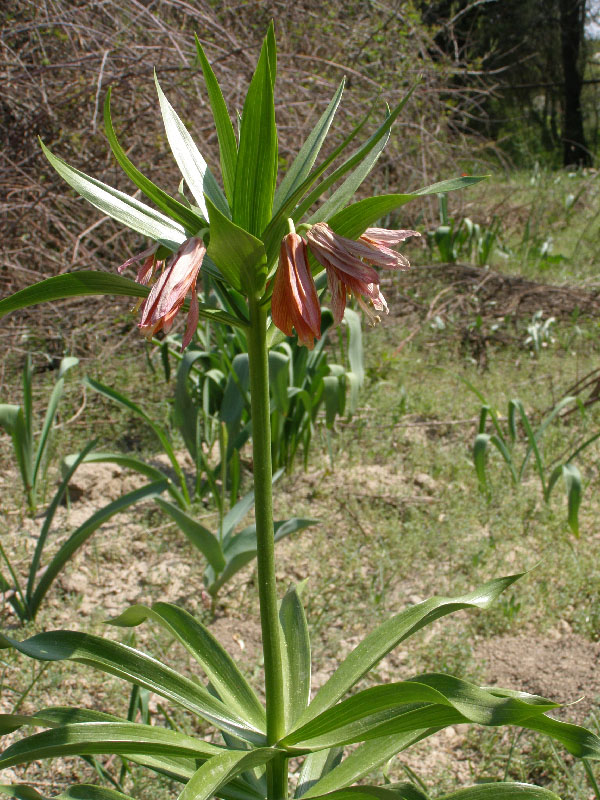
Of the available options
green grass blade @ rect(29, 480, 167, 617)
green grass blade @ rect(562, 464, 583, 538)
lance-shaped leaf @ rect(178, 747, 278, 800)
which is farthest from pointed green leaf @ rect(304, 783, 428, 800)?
green grass blade @ rect(562, 464, 583, 538)

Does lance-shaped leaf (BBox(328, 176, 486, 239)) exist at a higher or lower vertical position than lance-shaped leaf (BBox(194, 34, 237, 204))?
lower

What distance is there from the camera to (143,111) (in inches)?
168

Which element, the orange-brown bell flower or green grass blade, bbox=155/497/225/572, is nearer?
the orange-brown bell flower

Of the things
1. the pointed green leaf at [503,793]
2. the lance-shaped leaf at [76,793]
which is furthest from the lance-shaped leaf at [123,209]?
the pointed green leaf at [503,793]

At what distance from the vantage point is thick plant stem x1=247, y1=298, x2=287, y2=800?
1014mm

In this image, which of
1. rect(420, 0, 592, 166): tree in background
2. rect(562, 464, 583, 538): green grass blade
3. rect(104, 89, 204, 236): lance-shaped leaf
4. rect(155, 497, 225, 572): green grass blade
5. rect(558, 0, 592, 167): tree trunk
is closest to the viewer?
rect(104, 89, 204, 236): lance-shaped leaf

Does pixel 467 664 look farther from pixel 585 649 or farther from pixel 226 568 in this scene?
pixel 226 568

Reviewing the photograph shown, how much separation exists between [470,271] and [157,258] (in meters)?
4.67

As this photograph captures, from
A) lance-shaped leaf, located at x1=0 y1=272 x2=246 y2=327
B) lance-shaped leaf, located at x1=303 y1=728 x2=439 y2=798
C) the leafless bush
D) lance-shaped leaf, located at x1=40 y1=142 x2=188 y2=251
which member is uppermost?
the leafless bush

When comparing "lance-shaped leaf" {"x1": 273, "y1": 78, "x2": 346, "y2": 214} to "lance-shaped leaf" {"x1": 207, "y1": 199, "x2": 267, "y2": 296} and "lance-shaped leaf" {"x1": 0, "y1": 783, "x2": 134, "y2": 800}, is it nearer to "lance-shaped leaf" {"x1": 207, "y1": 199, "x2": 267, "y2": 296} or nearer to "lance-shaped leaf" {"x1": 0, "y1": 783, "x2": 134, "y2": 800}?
"lance-shaped leaf" {"x1": 207, "y1": 199, "x2": 267, "y2": 296}

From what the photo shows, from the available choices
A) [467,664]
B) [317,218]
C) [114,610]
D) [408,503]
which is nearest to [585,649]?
[467,664]

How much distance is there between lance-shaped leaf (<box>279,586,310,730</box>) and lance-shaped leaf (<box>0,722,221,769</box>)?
0.21m

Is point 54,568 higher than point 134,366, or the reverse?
point 134,366

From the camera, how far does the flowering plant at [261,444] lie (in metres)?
0.88
